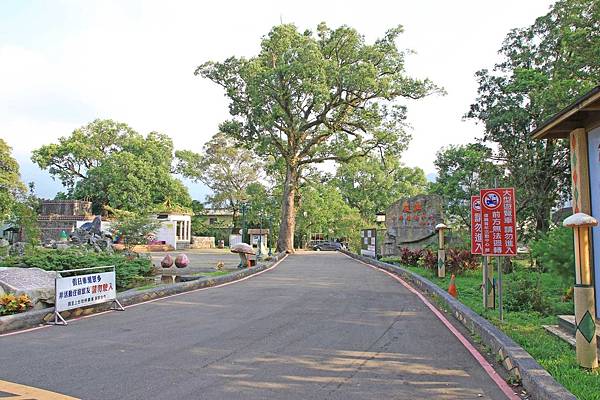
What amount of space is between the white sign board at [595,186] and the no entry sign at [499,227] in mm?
1516

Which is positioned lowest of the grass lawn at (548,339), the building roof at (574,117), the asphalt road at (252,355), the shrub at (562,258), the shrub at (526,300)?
the asphalt road at (252,355)

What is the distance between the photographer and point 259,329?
7793 millimetres

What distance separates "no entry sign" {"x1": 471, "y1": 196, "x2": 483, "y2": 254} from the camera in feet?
29.5

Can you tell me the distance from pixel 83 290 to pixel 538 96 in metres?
16.3

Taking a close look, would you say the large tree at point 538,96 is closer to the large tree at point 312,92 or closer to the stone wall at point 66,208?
the large tree at point 312,92

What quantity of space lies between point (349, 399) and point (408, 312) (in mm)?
5294

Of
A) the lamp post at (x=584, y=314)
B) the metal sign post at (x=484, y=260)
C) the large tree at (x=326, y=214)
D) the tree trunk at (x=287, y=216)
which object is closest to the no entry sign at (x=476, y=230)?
the metal sign post at (x=484, y=260)

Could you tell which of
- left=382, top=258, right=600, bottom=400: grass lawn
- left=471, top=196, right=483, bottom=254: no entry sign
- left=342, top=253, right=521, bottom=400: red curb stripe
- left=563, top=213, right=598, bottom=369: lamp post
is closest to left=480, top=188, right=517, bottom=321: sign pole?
left=471, top=196, right=483, bottom=254: no entry sign

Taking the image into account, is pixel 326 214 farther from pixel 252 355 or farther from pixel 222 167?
pixel 252 355

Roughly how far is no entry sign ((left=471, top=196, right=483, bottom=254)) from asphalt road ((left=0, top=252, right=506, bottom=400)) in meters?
1.57

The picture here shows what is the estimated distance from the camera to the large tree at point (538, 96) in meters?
17.2

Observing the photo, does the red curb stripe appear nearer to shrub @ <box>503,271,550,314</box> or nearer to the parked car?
shrub @ <box>503,271,550,314</box>

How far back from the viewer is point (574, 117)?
7.23 metres

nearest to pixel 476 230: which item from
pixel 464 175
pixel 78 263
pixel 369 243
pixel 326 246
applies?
pixel 78 263
